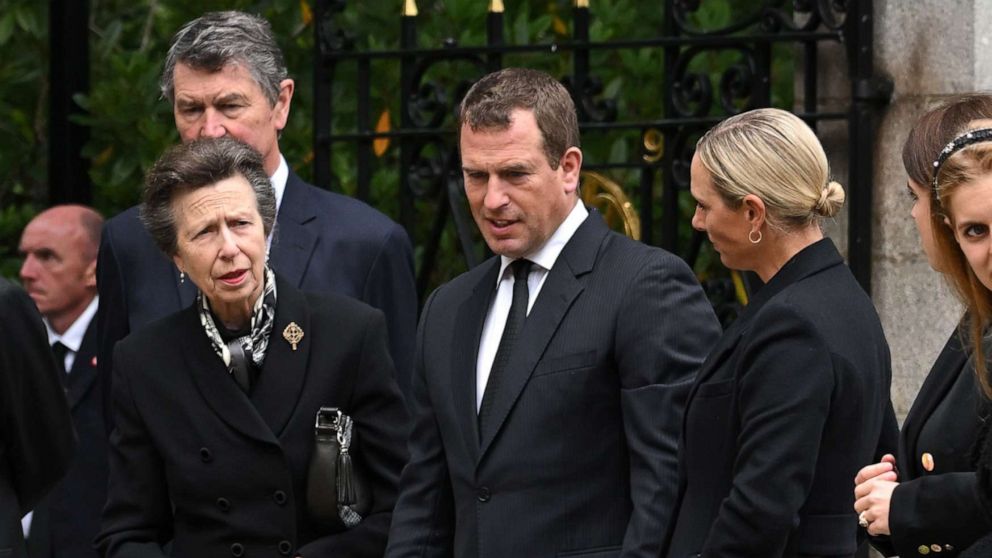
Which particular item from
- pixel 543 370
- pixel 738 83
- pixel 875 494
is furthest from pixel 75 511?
pixel 875 494

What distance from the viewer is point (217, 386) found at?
4.72 m

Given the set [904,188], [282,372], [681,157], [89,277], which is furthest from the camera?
[89,277]

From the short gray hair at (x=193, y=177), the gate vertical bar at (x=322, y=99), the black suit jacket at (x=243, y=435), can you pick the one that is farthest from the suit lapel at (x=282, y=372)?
the gate vertical bar at (x=322, y=99)

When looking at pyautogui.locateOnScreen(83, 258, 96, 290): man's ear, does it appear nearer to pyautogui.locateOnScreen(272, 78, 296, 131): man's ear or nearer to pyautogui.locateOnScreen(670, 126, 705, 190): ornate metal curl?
pyautogui.locateOnScreen(272, 78, 296, 131): man's ear

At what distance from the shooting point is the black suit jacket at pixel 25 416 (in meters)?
5.00

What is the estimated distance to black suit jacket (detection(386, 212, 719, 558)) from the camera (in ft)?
13.6

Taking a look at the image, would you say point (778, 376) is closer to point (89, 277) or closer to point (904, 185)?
point (904, 185)

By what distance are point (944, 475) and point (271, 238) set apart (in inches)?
83.0

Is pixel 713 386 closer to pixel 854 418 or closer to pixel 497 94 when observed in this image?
pixel 854 418

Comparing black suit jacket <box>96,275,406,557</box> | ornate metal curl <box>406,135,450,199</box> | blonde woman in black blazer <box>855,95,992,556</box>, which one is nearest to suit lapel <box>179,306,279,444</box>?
black suit jacket <box>96,275,406,557</box>

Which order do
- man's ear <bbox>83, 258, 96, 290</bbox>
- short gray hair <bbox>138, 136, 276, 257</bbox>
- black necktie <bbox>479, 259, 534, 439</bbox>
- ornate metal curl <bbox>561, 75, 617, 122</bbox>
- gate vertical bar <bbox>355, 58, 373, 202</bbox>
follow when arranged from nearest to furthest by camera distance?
1. black necktie <bbox>479, 259, 534, 439</bbox>
2. short gray hair <bbox>138, 136, 276, 257</bbox>
3. ornate metal curl <bbox>561, 75, 617, 122</bbox>
4. gate vertical bar <bbox>355, 58, 373, 202</bbox>
5. man's ear <bbox>83, 258, 96, 290</bbox>

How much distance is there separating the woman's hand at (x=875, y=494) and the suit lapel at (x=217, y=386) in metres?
1.47

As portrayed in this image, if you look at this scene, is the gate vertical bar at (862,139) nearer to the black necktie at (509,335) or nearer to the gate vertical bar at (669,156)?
the gate vertical bar at (669,156)

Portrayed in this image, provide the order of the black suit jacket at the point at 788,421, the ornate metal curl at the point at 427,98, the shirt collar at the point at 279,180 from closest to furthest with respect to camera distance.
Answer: the black suit jacket at the point at 788,421 → the shirt collar at the point at 279,180 → the ornate metal curl at the point at 427,98
